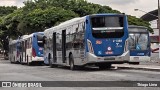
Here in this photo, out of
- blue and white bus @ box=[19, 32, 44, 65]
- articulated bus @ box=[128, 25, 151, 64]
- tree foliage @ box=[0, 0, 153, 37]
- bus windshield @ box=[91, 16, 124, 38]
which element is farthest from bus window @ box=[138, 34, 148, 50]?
tree foliage @ box=[0, 0, 153, 37]

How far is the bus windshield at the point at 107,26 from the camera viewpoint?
77.4ft

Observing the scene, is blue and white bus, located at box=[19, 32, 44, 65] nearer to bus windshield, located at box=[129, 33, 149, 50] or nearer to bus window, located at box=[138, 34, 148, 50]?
bus windshield, located at box=[129, 33, 149, 50]

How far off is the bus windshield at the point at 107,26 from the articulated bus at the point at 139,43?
8378 millimetres

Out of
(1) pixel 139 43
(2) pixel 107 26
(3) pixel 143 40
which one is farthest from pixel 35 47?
(2) pixel 107 26

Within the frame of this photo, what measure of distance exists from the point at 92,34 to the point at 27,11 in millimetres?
37387

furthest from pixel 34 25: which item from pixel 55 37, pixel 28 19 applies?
pixel 55 37

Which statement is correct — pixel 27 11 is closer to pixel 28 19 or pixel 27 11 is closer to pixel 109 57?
pixel 28 19

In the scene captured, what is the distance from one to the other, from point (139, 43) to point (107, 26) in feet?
31.2

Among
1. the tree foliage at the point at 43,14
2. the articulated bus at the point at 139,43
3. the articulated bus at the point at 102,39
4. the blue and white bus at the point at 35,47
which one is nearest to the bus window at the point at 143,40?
the articulated bus at the point at 139,43

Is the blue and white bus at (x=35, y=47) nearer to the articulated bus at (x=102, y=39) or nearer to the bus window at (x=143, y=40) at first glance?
the bus window at (x=143, y=40)

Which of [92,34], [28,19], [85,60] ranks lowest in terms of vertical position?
[85,60]

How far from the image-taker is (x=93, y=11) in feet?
193

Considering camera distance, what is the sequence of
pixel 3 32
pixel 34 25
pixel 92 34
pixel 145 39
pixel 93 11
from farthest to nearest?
pixel 3 32, pixel 93 11, pixel 34 25, pixel 145 39, pixel 92 34

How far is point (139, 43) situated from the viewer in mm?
32625
